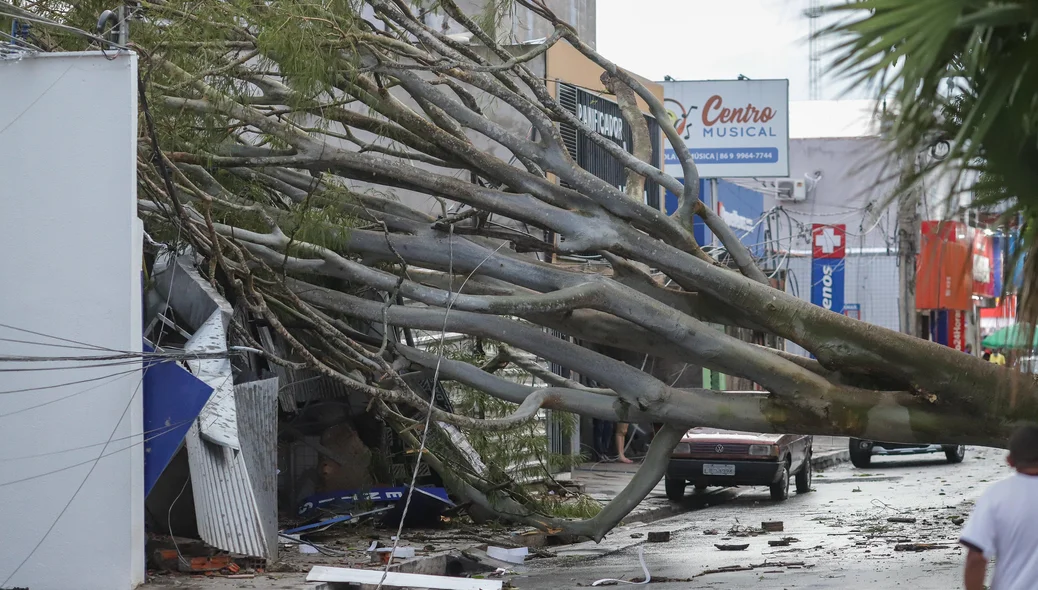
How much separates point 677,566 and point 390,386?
10.7 feet

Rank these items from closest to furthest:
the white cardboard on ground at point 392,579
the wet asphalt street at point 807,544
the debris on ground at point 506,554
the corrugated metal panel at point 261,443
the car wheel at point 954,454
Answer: the white cardboard on ground at point 392,579, the corrugated metal panel at point 261,443, the wet asphalt street at point 807,544, the debris on ground at point 506,554, the car wheel at point 954,454

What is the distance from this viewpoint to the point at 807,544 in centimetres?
1274

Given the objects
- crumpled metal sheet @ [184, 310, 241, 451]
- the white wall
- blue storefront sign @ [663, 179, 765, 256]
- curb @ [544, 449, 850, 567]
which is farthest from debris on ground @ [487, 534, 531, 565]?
blue storefront sign @ [663, 179, 765, 256]

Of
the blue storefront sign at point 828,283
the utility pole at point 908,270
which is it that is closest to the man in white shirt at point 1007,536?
the utility pole at point 908,270

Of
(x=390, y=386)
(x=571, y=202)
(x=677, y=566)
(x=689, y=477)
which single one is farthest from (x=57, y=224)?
(x=689, y=477)

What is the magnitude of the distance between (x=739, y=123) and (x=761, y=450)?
12553 millimetres

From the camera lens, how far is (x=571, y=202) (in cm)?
1059

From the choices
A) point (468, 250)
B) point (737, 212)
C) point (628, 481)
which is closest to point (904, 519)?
point (628, 481)

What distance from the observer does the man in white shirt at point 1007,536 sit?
4.48 metres

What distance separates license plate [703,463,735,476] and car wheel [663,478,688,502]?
0.83 metres

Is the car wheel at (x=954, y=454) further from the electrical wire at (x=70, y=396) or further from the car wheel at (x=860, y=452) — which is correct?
Answer: the electrical wire at (x=70, y=396)

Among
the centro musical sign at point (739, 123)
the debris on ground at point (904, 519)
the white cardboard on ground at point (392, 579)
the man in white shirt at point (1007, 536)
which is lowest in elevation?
the debris on ground at point (904, 519)

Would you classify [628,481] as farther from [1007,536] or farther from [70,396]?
[1007,536]

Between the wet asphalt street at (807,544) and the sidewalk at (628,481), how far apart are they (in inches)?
16.8
